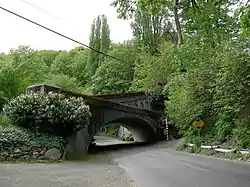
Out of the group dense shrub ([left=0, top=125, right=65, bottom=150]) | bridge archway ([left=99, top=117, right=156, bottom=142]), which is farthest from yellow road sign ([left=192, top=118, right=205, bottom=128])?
bridge archway ([left=99, top=117, right=156, bottom=142])

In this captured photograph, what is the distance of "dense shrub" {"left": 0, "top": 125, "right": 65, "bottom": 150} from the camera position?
16.2 m

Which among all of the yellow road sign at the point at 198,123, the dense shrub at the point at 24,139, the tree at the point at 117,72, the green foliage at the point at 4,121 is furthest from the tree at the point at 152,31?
the dense shrub at the point at 24,139

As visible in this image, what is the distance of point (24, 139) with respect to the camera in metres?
16.8

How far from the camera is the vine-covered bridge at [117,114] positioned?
21.5 metres

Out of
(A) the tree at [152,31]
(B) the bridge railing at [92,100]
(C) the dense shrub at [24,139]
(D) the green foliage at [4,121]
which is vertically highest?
(A) the tree at [152,31]

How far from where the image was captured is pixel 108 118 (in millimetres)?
30938

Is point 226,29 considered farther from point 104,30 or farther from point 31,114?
point 104,30

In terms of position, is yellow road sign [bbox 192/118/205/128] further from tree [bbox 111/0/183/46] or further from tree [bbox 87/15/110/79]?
tree [bbox 87/15/110/79]

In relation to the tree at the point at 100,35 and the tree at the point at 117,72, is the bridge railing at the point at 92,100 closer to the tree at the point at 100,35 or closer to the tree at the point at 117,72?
the tree at the point at 117,72

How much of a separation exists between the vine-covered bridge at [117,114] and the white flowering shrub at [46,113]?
156 centimetres

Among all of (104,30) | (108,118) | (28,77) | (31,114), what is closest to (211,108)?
(108,118)

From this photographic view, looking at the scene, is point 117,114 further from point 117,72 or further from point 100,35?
point 100,35

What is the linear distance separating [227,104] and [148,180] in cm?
1143

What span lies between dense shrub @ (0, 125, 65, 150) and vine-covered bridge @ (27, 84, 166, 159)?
2.03 m
